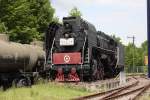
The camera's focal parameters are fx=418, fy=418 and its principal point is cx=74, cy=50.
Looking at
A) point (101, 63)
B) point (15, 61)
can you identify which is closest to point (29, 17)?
point (101, 63)

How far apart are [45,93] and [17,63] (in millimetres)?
3428

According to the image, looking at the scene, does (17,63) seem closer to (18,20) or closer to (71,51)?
(71,51)

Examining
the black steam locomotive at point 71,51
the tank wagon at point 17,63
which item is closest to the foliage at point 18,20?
the black steam locomotive at point 71,51

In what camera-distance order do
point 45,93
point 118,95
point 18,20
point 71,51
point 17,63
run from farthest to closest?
point 18,20 → point 71,51 → point 17,63 → point 118,95 → point 45,93

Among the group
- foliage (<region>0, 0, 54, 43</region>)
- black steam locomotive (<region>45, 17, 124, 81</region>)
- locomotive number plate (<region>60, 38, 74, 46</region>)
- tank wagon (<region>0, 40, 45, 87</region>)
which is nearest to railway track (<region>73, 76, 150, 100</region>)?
black steam locomotive (<region>45, 17, 124, 81</region>)

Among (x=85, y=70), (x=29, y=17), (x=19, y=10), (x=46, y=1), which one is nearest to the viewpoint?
(x=85, y=70)

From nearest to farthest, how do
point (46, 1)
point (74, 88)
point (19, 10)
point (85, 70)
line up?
point (74, 88)
point (85, 70)
point (19, 10)
point (46, 1)

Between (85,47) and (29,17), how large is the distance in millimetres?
21356

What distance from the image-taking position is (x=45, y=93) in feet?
63.3

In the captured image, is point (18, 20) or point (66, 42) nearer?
point (66, 42)

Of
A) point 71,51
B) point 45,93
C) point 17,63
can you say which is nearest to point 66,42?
point 71,51

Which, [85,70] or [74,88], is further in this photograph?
[85,70]

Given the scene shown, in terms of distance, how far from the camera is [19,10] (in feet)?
138

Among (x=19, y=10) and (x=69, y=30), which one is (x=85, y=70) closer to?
(x=69, y=30)
